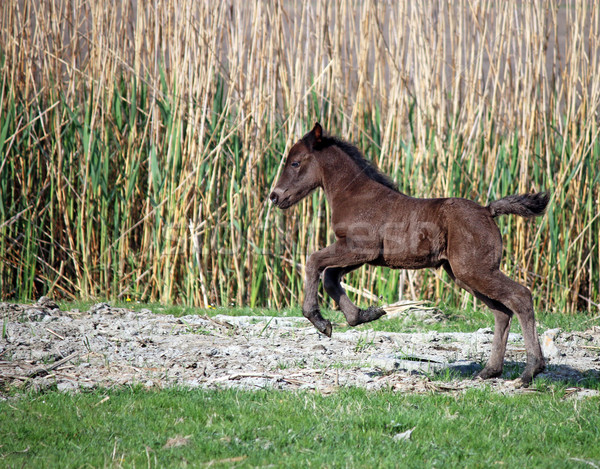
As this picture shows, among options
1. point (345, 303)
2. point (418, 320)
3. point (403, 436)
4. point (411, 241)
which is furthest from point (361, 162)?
point (418, 320)

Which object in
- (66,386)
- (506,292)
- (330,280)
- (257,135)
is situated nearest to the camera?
(66,386)

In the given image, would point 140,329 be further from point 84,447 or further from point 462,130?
point 462,130

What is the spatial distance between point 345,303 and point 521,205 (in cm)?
130

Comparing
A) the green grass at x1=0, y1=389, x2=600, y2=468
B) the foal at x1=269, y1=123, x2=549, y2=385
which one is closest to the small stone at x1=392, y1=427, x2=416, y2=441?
the green grass at x1=0, y1=389, x2=600, y2=468

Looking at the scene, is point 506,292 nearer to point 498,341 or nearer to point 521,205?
point 498,341

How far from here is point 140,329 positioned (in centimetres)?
579

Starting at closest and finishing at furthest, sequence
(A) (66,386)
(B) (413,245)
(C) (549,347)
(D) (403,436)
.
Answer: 1. (D) (403,436)
2. (A) (66,386)
3. (B) (413,245)
4. (C) (549,347)

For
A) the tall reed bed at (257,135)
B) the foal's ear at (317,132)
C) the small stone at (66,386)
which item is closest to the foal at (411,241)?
the foal's ear at (317,132)

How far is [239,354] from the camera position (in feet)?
16.9

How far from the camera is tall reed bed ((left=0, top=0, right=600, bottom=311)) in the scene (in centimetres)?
750

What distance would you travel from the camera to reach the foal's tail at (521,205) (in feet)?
14.7

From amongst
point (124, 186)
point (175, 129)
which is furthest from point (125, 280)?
point (175, 129)

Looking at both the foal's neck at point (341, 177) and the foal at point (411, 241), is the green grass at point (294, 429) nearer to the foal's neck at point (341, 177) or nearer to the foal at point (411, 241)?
the foal at point (411, 241)

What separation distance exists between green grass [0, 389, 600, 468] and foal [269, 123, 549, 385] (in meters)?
0.53
